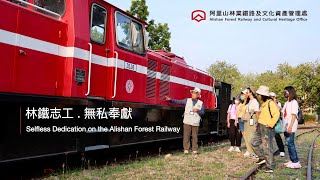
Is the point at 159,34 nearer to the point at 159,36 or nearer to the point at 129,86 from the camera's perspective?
the point at 159,36

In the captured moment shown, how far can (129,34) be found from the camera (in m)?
7.77

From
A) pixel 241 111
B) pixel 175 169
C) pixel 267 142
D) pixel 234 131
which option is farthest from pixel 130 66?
pixel 234 131

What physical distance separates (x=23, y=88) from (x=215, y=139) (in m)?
10.9

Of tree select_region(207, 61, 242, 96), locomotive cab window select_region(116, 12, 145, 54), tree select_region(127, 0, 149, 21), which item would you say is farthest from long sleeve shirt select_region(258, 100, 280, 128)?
tree select_region(207, 61, 242, 96)

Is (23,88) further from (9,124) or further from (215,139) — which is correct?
(215,139)

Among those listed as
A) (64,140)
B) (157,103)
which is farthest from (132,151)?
(64,140)

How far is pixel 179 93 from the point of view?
10680 millimetres

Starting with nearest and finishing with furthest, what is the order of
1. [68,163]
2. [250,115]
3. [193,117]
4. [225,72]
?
[68,163] < [250,115] < [193,117] < [225,72]

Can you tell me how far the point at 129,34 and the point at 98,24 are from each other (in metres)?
1.07

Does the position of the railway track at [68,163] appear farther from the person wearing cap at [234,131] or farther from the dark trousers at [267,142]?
the dark trousers at [267,142]

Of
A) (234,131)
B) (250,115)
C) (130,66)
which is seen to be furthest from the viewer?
(234,131)

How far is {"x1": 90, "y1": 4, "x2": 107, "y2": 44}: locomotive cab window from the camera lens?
21.8ft

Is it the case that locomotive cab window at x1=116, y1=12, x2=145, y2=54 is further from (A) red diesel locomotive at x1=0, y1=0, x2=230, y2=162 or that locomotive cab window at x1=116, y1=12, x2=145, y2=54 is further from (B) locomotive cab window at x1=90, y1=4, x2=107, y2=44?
(B) locomotive cab window at x1=90, y1=4, x2=107, y2=44

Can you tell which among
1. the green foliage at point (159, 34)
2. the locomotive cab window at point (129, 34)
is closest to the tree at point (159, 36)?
the green foliage at point (159, 34)
